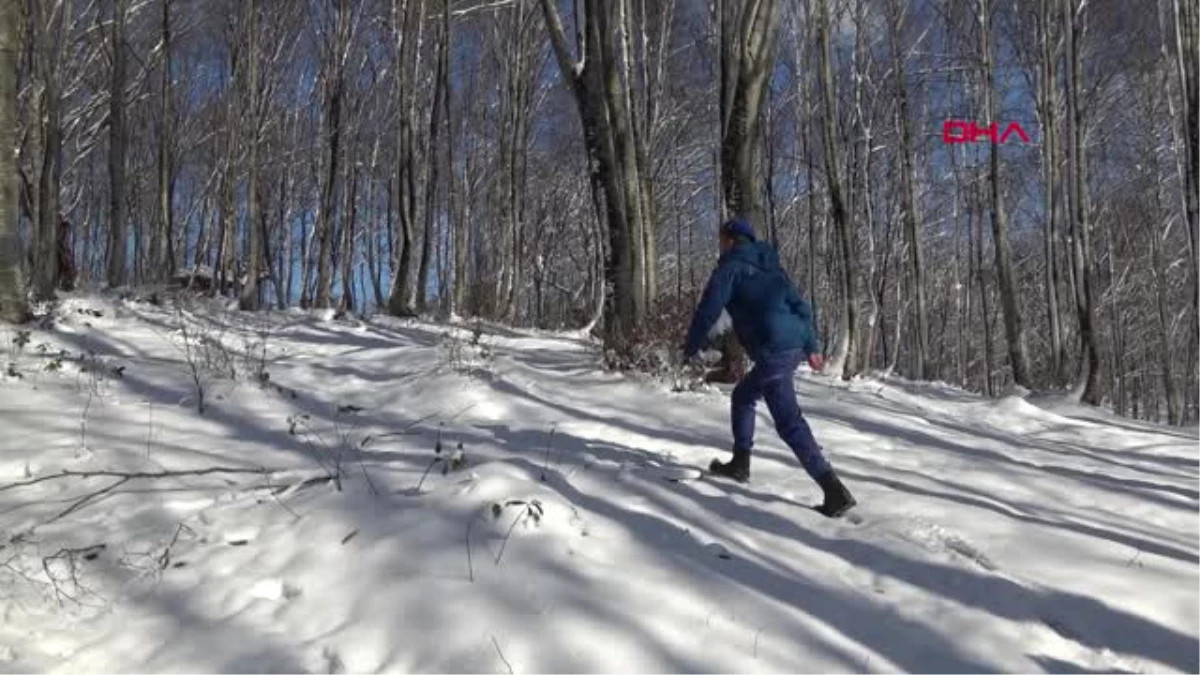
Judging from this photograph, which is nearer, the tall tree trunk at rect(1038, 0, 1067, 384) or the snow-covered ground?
the snow-covered ground

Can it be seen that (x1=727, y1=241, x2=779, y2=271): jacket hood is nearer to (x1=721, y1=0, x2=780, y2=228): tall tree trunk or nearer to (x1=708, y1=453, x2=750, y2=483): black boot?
(x1=708, y1=453, x2=750, y2=483): black boot

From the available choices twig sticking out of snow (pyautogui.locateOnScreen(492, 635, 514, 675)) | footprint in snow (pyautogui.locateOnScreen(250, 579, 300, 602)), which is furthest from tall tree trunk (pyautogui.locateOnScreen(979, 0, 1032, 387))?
footprint in snow (pyautogui.locateOnScreen(250, 579, 300, 602))

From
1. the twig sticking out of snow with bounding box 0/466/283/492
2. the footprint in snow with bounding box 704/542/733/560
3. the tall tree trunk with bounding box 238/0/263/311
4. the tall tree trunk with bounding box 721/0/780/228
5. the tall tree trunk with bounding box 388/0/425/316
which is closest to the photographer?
the footprint in snow with bounding box 704/542/733/560

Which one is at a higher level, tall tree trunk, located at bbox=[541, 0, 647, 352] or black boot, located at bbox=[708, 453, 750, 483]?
tall tree trunk, located at bbox=[541, 0, 647, 352]

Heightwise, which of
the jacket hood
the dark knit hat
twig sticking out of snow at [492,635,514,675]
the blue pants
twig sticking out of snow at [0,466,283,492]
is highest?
the dark knit hat

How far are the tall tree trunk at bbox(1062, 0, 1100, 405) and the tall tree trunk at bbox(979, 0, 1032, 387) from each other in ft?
4.40

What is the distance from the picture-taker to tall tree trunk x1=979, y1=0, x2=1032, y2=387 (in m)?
13.4

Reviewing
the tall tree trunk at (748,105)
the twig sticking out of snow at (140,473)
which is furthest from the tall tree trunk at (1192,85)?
the twig sticking out of snow at (140,473)

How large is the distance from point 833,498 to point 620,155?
488 cm

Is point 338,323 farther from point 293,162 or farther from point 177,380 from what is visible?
point 293,162

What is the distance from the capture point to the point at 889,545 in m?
3.71

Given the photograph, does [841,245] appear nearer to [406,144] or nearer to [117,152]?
[406,144]

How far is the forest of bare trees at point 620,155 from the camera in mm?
8703

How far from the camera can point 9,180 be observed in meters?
6.83
